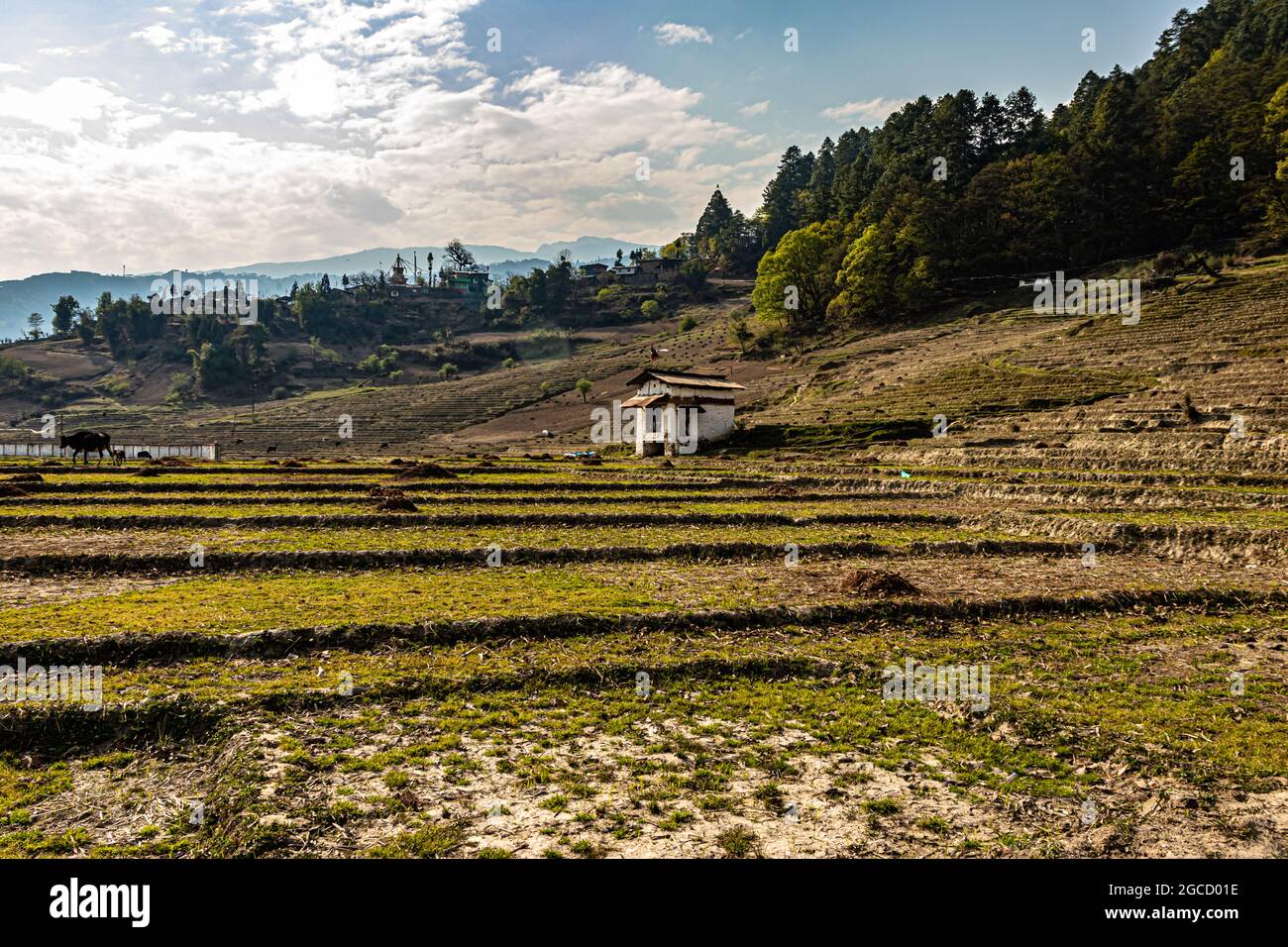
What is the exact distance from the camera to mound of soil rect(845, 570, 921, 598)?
1650cm

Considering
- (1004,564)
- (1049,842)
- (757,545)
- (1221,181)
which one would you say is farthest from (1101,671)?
(1221,181)

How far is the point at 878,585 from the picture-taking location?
54.6 ft

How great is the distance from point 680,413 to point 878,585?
48405 mm

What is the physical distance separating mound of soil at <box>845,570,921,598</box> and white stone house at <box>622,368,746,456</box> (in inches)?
1836

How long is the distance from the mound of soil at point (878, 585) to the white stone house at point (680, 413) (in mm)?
46634

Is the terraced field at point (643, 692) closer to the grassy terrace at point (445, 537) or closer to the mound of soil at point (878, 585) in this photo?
the mound of soil at point (878, 585)

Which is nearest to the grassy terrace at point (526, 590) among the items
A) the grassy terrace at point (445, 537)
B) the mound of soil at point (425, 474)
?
the grassy terrace at point (445, 537)

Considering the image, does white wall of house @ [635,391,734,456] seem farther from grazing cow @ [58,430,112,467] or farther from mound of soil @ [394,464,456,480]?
grazing cow @ [58,430,112,467]

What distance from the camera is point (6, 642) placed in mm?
11672

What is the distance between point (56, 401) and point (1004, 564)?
175666 mm

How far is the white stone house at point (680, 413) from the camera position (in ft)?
211

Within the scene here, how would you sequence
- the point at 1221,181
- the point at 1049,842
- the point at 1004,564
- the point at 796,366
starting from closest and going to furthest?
the point at 1049,842 < the point at 1004,564 < the point at 1221,181 < the point at 796,366

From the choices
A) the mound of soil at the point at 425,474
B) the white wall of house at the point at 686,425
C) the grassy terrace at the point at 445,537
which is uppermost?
the white wall of house at the point at 686,425
